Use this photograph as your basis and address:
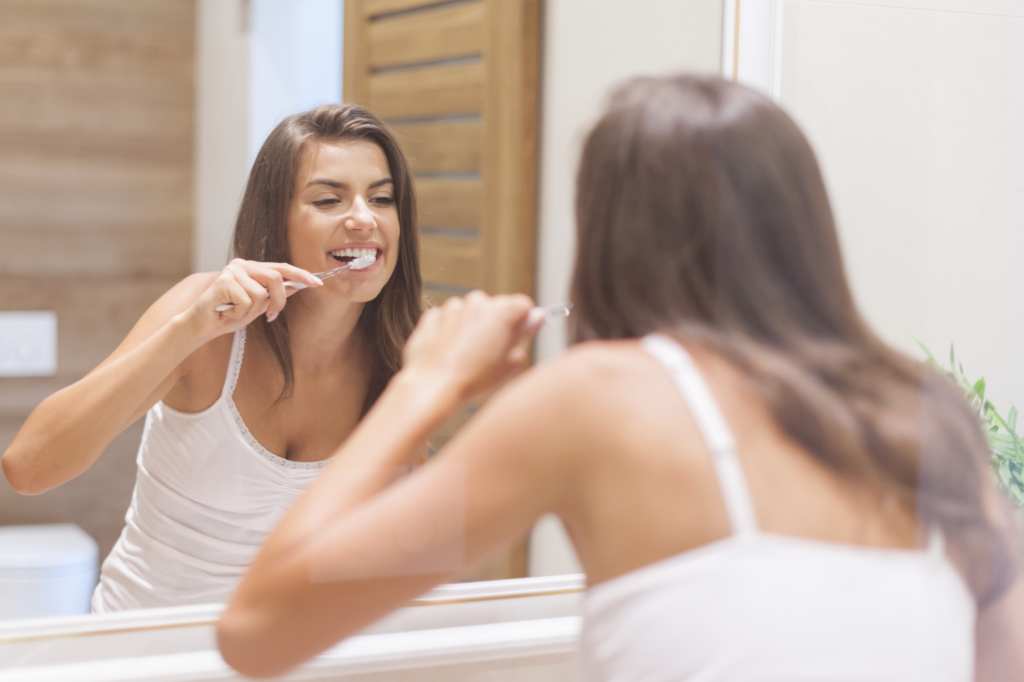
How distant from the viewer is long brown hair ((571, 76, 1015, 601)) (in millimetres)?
627

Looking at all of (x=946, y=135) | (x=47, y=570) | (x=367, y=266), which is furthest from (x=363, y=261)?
(x=946, y=135)

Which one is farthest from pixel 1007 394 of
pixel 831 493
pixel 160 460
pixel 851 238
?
pixel 160 460

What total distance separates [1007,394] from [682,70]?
82 cm

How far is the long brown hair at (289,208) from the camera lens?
937mm

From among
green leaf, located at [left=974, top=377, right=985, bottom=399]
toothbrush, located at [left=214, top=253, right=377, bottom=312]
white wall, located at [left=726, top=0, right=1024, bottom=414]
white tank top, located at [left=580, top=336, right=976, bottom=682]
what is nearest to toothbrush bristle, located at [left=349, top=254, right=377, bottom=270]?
toothbrush, located at [left=214, top=253, right=377, bottom=312]

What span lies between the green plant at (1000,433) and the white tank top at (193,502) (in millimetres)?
745

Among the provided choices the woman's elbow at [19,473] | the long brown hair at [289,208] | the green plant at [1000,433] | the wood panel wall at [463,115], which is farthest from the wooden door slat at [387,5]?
the green plant at [1000,433]

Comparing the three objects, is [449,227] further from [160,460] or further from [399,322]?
[160,460]

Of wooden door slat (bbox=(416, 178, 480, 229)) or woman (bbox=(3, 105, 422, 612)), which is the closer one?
woman (bbox=(3, 105, 422, 612))

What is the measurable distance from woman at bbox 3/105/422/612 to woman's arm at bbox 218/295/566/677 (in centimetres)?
28

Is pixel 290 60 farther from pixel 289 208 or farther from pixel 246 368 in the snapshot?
pixel 246 368

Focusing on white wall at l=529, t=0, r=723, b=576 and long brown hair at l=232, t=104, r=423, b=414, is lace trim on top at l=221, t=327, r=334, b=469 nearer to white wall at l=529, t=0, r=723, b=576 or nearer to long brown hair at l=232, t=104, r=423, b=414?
long brown hair at l=232, t=104, r=423, b=414

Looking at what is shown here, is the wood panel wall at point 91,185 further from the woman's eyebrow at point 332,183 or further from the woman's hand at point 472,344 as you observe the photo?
the woman's hand at point 472,344

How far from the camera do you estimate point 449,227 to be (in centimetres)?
108
